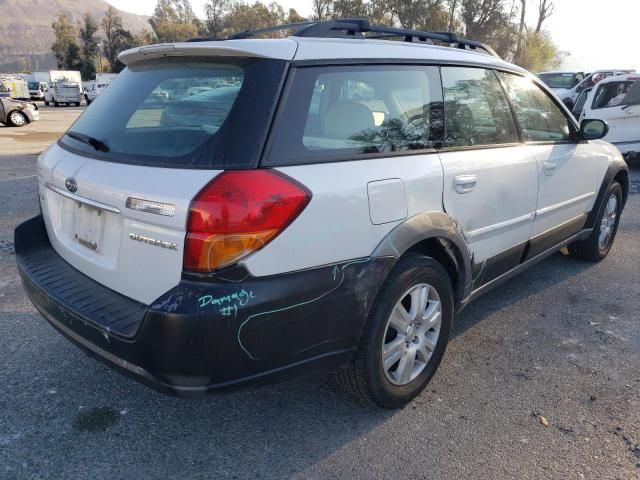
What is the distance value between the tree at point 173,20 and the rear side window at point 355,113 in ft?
216

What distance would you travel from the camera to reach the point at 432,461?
93.2 inches

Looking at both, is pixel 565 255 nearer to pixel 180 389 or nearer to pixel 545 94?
→ pixel 545 94

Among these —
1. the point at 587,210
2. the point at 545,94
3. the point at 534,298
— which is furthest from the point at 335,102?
the point at 587,210

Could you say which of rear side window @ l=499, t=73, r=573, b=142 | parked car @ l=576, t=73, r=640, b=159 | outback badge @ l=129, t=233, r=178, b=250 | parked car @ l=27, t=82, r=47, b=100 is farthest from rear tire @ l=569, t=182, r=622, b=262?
parked car @ l=27, t=82, r=47, b=100

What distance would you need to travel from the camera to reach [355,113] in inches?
98.6

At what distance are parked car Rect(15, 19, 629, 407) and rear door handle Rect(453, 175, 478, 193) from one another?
0.01 meters

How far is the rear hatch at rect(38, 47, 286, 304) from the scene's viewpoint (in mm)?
2004

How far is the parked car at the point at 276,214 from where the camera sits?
1.96 m

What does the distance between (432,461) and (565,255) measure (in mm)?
3540

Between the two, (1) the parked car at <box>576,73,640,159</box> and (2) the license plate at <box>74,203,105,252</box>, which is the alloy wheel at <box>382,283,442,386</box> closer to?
(2) the license plate at <box>74,203,105,252</box>

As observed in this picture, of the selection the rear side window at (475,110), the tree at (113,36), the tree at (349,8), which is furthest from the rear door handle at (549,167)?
the tree at (113,36)

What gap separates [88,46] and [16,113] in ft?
197

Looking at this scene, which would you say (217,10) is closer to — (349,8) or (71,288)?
(349,8)

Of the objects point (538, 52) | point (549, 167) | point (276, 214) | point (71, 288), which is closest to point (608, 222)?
point (549, 167)
